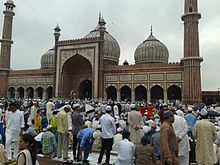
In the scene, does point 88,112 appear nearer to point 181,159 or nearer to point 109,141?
point 109,141

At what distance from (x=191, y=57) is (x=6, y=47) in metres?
19.7

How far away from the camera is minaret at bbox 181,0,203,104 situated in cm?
2022

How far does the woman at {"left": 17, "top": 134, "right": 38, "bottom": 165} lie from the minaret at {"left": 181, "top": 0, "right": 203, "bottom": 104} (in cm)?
1857

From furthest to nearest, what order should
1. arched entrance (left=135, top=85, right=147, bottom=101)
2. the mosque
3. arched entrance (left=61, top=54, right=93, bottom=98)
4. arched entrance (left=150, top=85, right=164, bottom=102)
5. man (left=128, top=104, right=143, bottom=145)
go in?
1. arched entrance (left=61, top=54, right=93, bottom=98)
2. arched entrance (left=135, top=85, right=147, bottom=101)
3. arched entrance (left=150, top=85, right=164, bottom=102)
4. the mosque
5. man (left=128, top=104, right=143, bottom=145)

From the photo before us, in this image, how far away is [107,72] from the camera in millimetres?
23922

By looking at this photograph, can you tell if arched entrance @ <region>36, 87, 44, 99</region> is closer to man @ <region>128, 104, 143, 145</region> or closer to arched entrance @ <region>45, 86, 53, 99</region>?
arched entrance @ <region>45, 86, 53, 99</region>

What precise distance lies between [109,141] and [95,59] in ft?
61.0

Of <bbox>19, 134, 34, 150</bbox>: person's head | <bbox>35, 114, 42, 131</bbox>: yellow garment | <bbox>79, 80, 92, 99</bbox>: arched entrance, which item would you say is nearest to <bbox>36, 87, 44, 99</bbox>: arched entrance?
<bbox>79, 80, 92, 99</bbox>: arched entrance

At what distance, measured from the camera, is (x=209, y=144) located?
15.5 ft

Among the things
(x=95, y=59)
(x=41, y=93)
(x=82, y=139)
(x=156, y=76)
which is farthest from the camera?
(x=41, y=93)

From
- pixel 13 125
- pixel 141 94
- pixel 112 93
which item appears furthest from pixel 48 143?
pixel 112 93

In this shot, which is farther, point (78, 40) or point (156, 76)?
point (78, 40)

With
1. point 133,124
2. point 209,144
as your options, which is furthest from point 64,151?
point 209,144

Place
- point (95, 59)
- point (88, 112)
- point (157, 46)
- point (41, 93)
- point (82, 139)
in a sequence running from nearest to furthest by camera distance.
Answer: point (82, 139) < point (88, 112) < point (95, 59) < point (157, 46) < point (41, 93)
